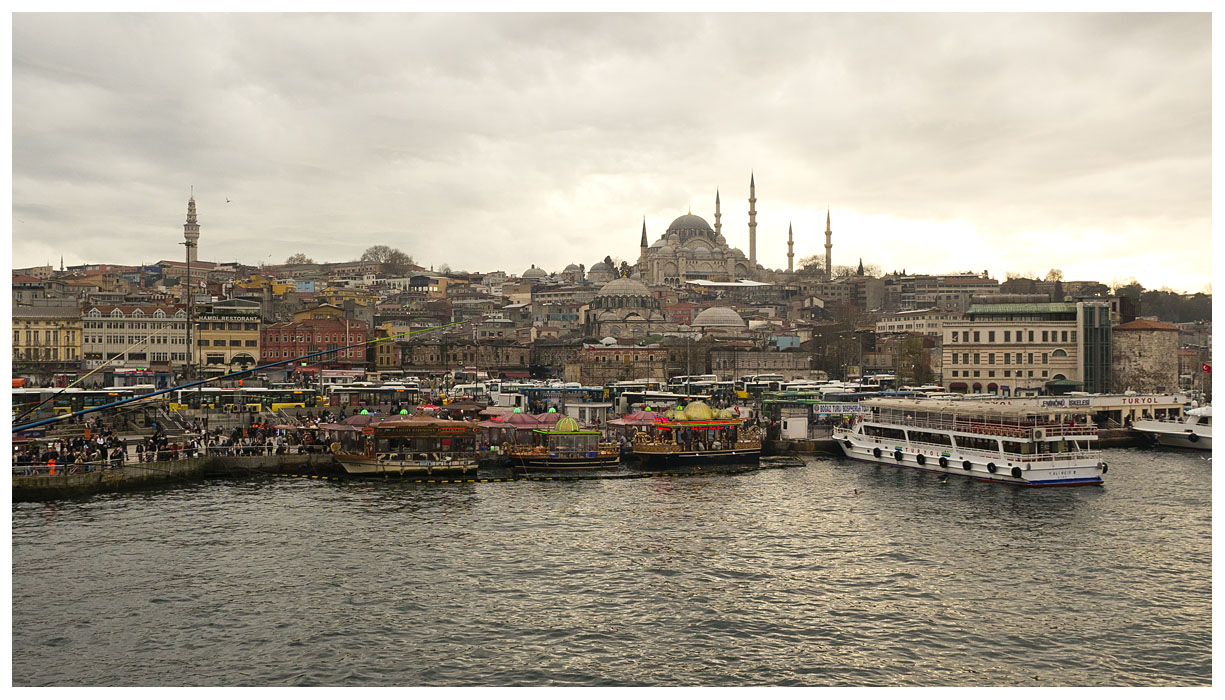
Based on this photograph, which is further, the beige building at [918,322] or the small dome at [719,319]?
the small dome at [719,319]

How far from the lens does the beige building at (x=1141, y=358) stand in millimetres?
56219

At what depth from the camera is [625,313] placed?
294 feet

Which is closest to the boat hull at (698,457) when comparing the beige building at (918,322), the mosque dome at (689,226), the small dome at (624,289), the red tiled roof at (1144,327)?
the red tiled roof at (1144,327)

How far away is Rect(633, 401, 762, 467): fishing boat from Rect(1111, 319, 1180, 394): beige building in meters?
31.5

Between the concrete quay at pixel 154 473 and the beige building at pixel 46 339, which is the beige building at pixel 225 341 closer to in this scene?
the beige building at pixel 46 339

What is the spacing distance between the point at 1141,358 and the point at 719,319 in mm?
37564

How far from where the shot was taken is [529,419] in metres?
33.5

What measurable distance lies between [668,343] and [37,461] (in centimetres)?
5481

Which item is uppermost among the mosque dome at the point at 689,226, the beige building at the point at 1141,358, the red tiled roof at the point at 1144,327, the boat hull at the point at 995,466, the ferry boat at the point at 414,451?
the mosque dome at the point at 689,226

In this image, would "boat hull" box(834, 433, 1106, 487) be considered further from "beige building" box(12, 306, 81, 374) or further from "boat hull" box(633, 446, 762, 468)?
"beige building" box(12, 306, 81, 374)

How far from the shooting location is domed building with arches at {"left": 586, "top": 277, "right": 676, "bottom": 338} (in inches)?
3467

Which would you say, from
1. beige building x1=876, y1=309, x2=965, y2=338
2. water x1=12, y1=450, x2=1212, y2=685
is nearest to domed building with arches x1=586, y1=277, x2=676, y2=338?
beige building x1=876, y1=309, x2=965, y2=338

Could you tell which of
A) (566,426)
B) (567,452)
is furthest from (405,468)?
(566,426)

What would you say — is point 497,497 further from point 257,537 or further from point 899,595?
point 899,595
